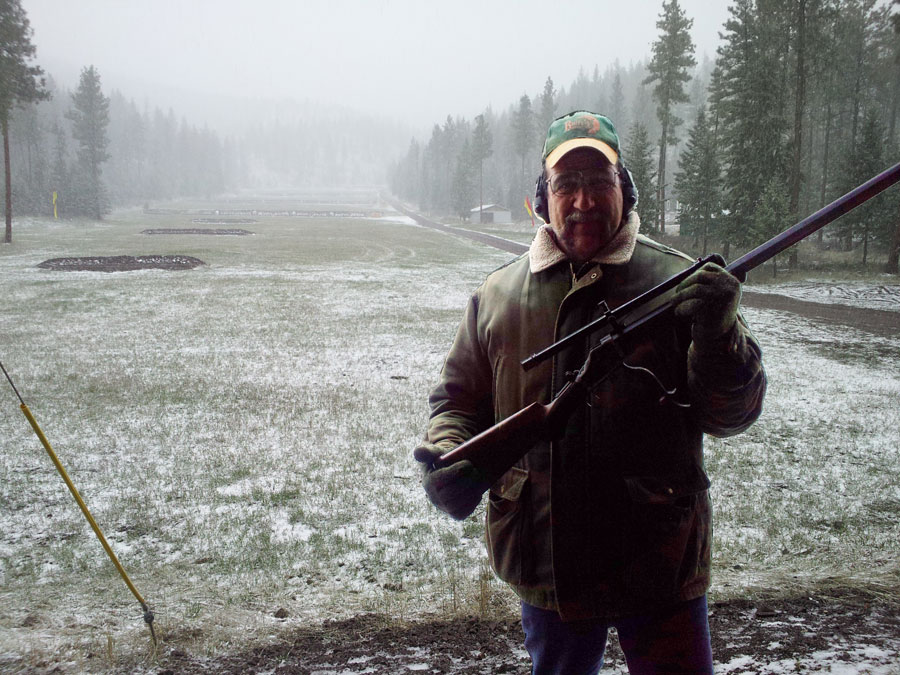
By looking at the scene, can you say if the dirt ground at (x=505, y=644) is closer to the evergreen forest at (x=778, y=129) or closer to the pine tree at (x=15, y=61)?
the evergreen forest at (x=778, y=129)

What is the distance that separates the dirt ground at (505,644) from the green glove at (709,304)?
9.76 feet

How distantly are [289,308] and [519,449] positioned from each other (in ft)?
64.4

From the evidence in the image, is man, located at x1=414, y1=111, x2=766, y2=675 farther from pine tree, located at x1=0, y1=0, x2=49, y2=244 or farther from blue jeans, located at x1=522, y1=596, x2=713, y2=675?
pine tree, located at x1=0, y1=0, x2=49, y2=244

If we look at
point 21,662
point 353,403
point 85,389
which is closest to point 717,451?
point 353,403

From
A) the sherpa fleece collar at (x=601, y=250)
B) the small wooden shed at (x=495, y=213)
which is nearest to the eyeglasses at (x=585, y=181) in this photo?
the sherpa fleece collar at (x=601, y=250)

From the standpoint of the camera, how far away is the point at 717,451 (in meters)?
8.35

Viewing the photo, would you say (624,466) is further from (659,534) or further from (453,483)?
(453,483)

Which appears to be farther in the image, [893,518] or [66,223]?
[66,223]

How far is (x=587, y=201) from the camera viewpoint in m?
2.15

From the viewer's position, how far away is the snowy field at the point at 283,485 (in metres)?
4.92

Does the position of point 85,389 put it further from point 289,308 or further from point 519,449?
point 519,449

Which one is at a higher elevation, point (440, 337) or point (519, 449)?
point (519, 449)

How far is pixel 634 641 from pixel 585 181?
166 cm

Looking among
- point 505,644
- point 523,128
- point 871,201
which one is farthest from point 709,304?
point 523,128
